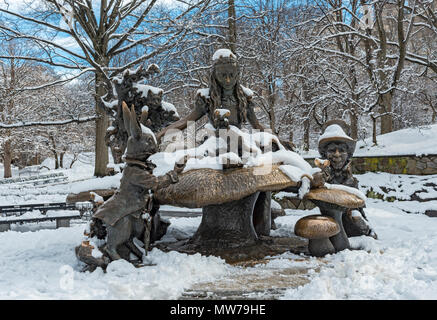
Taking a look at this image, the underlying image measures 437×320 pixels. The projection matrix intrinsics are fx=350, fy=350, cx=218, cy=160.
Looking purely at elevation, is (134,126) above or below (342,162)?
above

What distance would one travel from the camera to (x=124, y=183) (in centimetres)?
401

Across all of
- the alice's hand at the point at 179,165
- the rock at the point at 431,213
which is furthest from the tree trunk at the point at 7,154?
the rock at the point at 431,213

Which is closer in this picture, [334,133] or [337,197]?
[337,197]

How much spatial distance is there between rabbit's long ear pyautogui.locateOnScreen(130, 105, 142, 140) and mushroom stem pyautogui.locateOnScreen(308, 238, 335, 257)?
101 inches

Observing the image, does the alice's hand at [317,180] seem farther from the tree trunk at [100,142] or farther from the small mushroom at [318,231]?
the tree trunk at [100,142]

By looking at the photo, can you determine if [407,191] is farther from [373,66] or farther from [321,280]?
[321,280]

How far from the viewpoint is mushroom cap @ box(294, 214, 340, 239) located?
13.8 ft

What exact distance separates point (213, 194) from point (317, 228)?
4.41ft

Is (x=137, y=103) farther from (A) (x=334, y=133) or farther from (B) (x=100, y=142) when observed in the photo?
(B) (x=100, y=142)

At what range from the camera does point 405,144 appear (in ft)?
37.4

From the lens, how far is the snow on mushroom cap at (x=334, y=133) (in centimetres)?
513

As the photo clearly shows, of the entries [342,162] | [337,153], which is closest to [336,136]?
[337,153]
